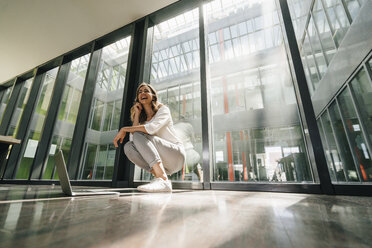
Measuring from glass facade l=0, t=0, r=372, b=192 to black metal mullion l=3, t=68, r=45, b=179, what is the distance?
0.06 m

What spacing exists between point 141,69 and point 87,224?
2.36m

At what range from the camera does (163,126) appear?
1.61 m

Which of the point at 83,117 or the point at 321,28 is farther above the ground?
the point at 321,28

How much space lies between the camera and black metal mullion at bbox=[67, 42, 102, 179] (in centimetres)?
259

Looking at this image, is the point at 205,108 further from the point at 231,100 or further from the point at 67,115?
the point at 67,115

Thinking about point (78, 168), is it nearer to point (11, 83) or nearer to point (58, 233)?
point (58, 233)

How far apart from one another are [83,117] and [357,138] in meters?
4.20

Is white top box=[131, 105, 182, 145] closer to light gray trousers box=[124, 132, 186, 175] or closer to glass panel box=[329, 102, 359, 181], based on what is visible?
light gray trousers box=[124, 132, 186, 175]

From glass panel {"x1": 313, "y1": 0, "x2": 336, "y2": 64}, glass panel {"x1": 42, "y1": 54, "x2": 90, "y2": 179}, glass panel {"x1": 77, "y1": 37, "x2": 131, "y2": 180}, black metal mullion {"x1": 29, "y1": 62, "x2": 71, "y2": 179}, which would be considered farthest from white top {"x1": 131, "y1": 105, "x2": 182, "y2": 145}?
glass panel {"x1": 313, "y1": 0, "x2": 336, "y2": 64}

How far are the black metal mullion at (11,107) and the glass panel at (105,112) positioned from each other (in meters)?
2.92

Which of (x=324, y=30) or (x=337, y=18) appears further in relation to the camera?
(x=324, y=30)

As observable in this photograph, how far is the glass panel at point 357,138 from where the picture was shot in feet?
7.85

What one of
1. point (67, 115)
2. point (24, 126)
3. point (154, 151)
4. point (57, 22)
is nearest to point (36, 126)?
point (24, 126)

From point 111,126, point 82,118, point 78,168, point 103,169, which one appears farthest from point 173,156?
point 82,118
